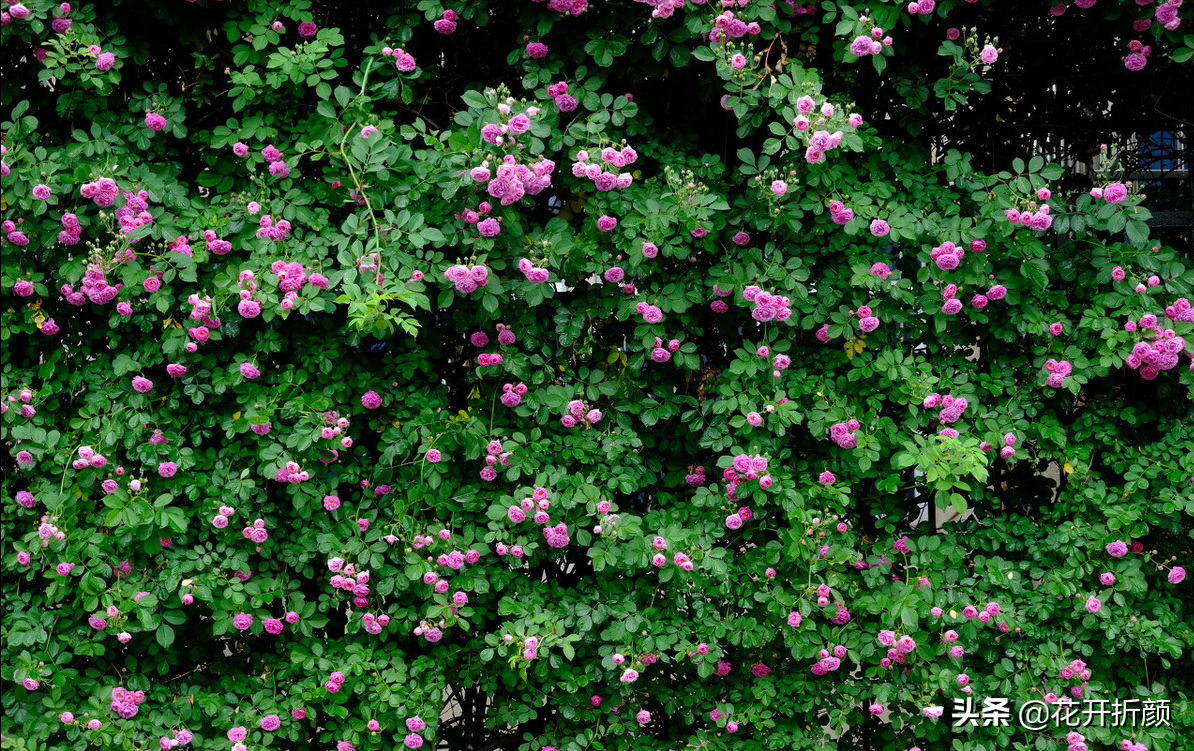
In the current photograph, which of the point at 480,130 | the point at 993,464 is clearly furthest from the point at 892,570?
the point at 480,130

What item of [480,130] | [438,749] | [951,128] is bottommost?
[438,749]

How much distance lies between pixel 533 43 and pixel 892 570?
5.96ft

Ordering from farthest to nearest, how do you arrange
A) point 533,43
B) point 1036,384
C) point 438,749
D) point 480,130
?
1. point 438,749
2. point 1036,384
3. point 533,43
4. point 480,130

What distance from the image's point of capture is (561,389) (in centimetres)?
277

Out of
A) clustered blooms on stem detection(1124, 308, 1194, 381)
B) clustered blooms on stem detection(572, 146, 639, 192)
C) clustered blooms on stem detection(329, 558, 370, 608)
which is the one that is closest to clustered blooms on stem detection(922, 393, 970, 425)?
clustered blooms on stem detection(1124, 308, 1194, 381)

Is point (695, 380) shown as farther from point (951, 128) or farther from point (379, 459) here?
point (951, 128)

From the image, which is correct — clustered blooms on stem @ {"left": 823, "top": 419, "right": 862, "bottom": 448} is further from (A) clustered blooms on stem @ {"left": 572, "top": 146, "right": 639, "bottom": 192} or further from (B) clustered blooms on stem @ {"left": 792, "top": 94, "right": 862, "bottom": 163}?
(A) clustered blooms on stem @ {"left": 572, "top": 146, "right": 639, "bottom": 192}

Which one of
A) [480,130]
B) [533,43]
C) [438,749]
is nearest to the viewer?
[480,130]

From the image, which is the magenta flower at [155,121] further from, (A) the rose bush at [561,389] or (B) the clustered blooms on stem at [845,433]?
(B) the clustered blooms on stem at [845,433]

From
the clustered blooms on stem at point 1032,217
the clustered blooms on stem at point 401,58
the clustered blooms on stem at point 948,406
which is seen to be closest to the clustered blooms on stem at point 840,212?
the clustered blooms on stem at point 1032,217

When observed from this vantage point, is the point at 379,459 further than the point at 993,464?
No

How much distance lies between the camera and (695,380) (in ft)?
9.91

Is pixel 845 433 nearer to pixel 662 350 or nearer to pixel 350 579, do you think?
pixel 662 350

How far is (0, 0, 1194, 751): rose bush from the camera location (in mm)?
2635
